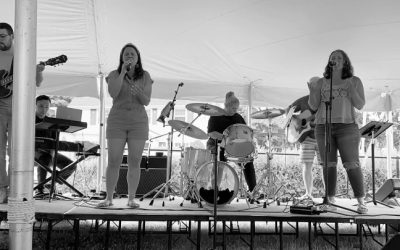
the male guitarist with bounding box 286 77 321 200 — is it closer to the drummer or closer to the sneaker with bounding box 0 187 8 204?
the drummer

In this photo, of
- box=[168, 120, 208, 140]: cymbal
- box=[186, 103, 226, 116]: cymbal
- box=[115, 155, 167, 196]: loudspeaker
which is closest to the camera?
box=[186, 103, 226, 116]: cymbal

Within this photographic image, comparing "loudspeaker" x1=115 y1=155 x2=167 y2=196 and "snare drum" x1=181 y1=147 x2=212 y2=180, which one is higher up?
"snare drum" x1=181 y1=147 x2=212 y2=180

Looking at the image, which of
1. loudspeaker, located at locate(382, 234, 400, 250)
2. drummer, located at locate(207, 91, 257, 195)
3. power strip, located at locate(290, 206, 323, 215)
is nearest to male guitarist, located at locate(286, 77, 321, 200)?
drummer, located at locate(207, 91, 257, 195)

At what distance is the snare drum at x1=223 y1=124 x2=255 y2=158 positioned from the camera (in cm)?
417

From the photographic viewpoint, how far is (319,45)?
557cm

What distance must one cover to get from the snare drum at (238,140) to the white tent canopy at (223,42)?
1.47 meters

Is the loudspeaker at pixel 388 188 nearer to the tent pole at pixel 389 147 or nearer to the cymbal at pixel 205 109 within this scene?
the tent pole at pixel 389 147

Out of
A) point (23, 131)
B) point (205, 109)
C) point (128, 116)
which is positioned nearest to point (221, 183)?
point (205, 109)

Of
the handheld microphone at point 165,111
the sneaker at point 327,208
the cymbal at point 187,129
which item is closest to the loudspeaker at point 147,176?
the handheld microphone at point 165,111

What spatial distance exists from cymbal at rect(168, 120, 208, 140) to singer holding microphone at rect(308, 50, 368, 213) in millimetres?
1360

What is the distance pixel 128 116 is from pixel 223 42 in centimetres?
259

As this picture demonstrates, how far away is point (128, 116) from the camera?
11.3 ft

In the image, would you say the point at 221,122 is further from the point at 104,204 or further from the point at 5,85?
the point at 5,85

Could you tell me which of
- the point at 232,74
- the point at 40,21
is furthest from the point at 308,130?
the point at 40,21
